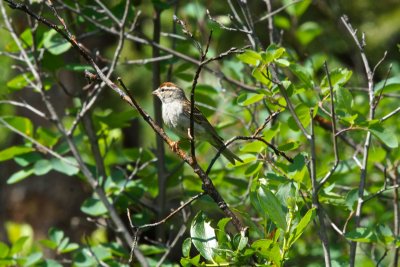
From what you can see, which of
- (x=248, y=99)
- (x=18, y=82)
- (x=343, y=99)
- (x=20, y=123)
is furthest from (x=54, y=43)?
(x=343, y=99)

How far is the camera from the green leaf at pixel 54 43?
12.1ft

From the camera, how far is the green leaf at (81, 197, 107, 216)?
360 centimetres

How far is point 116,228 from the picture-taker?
3.81 meters

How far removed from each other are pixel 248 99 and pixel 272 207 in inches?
26.9

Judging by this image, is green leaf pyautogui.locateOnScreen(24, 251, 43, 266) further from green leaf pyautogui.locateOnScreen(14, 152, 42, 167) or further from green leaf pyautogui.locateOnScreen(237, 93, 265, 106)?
green leaf pyautogui.locateOnScreen(237, 93, 265, 106)

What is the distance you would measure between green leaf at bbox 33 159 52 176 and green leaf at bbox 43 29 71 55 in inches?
22.9

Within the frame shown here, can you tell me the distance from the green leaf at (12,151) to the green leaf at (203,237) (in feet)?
5.48

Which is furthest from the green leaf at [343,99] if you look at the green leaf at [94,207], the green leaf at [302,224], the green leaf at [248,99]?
the green leaf at [94,207]

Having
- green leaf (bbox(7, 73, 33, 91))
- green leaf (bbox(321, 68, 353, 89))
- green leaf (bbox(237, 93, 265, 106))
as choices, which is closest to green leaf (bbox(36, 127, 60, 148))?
green leaf (bbox(7, 73, 33, 91))

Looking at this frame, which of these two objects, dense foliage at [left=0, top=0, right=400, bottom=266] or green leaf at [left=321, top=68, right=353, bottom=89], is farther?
green leaf at [left=321, top=68, right=353, bottom=89]

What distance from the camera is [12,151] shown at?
3590 mm

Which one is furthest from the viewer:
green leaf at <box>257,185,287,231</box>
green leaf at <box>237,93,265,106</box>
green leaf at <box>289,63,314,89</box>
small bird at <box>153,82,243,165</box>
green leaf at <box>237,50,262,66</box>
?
small bird at <box>153,82,243,165</box>

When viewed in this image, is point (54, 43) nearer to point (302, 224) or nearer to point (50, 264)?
point (50, 264)

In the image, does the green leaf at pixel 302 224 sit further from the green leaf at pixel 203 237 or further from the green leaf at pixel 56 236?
the green leaf at pixel 56 236
